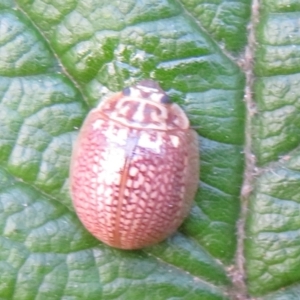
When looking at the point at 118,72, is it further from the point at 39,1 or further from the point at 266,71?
the point at 266,71

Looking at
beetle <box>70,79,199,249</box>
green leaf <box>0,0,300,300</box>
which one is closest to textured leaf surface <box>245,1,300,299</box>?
green leaf <box>0,0,300,300</box>

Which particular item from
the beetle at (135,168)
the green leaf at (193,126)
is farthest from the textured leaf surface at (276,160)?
the beetle at (135,168)

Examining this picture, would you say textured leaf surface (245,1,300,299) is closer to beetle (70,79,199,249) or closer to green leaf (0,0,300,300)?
green leaf (0,0,300,300)

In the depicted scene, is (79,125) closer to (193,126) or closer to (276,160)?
(193,126)

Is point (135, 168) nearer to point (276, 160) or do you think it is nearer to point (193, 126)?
point (193, 126)

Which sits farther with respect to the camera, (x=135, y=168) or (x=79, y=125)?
(x=79, y=125)

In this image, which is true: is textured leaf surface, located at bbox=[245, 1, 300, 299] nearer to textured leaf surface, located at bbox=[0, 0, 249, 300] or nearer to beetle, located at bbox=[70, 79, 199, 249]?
textured leaf surface, located at bbox=[0, 0, 249, 300]

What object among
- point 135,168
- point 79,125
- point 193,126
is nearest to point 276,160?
point 193,126
